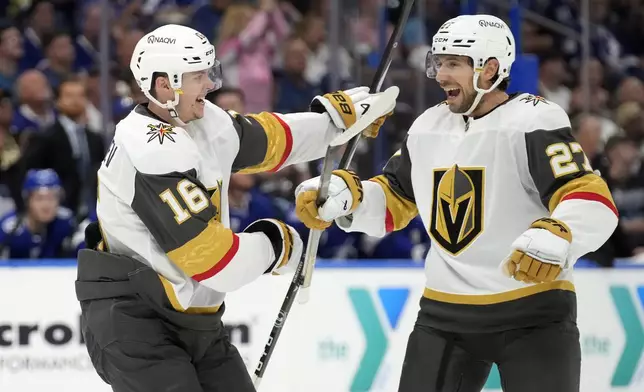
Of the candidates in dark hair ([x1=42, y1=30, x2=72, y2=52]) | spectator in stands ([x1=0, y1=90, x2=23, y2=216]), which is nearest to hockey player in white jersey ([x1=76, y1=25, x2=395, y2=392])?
spectator in stands ([x1=0, y1=90, x2=23, y2=216])

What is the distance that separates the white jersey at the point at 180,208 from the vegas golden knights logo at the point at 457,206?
0.46 metres

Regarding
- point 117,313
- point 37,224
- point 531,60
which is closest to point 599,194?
point 117,313

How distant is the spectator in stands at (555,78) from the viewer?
255 inches

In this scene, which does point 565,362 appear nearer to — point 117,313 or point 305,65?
point 117,313

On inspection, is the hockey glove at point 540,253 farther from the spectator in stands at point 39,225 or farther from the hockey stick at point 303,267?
the spectator in stands at point 39,225

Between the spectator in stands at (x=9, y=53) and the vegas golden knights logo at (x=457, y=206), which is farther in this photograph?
the spectator in stands at (x=9, y=53)

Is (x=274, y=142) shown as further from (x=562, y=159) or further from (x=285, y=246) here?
(x=562, y=159)

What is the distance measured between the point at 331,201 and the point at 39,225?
7.21 ft

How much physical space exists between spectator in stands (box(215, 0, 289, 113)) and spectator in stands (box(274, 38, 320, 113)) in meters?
0.06

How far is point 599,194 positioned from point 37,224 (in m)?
2.84

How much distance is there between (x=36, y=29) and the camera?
20.0 ft

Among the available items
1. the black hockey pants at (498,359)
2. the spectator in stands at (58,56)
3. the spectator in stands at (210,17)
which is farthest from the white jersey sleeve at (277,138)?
the spectator in stands at (58,56)

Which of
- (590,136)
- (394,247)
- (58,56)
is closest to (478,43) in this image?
(394,247)

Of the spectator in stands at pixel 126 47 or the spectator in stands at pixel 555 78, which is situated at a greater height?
the spectator in stands at pixel 126 47
